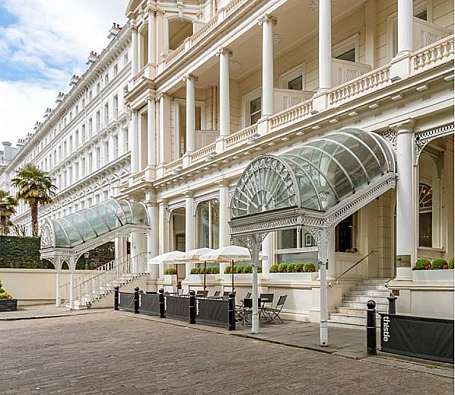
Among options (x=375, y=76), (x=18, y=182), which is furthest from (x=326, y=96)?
(x=18, y=182)

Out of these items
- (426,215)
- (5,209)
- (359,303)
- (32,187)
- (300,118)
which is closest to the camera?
(359,303)

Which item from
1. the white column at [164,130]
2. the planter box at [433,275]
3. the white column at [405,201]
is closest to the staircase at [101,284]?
the white column at [164,130]

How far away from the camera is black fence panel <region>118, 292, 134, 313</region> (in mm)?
21383

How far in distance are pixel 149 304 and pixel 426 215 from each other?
10.1 metres

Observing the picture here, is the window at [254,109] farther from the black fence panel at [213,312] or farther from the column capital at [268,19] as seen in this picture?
the black fence panel at [213,312]

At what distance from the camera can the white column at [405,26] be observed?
14.0 meters

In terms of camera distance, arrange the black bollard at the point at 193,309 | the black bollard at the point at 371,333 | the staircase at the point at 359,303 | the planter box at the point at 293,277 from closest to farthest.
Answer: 1. the black bollard at the point at 371,333
2. the staircase at the point at 359,303
3. the black bollard at the point at 193,309
4. the planter box at the point at 293,277

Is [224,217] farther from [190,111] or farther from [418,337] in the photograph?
[418,337]

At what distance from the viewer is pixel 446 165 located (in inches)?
648

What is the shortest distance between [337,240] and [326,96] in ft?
15.5

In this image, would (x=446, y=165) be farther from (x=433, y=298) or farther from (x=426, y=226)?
(x=433, y=298)

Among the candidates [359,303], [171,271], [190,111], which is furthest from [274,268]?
[190,111]

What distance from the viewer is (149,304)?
19812mm

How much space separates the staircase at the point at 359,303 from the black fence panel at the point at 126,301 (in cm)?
908
